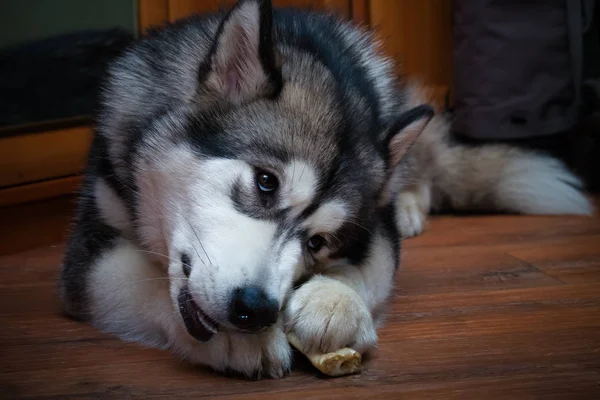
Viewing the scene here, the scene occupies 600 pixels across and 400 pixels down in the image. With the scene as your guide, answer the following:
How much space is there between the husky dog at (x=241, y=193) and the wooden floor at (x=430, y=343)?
0.07 metres

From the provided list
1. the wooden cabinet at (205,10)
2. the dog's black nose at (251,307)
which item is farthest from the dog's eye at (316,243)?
the wooden cabinet at (205,10)

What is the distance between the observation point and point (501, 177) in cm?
300

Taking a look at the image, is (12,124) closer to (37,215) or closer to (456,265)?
(37,215)

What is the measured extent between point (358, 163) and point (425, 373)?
18.1 inches

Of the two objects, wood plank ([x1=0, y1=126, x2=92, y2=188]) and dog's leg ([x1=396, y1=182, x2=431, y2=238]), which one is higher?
wood plank ([x1=0, y1=126, x2=92, y2=188])

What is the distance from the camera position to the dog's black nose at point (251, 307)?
4.17ft

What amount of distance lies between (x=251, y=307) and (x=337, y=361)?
219mm

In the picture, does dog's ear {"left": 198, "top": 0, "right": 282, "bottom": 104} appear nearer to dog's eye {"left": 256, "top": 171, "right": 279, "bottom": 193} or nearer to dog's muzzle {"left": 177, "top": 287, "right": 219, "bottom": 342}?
dog's eye {"left": 256, "top": 171, "right": 279, "bottom": 193}

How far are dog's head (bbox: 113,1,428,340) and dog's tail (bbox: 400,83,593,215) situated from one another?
4.56 feet

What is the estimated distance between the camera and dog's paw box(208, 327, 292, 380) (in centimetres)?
137

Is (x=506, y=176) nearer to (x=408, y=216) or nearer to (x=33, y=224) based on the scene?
(x=408, y=216)

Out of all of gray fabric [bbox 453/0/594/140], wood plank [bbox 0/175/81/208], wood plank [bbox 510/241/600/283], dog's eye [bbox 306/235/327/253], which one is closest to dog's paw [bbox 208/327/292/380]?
dog's eye [bbox 306/235/327/253]

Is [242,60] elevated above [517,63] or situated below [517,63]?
above

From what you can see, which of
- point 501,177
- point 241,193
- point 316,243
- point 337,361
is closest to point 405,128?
point 316,243
